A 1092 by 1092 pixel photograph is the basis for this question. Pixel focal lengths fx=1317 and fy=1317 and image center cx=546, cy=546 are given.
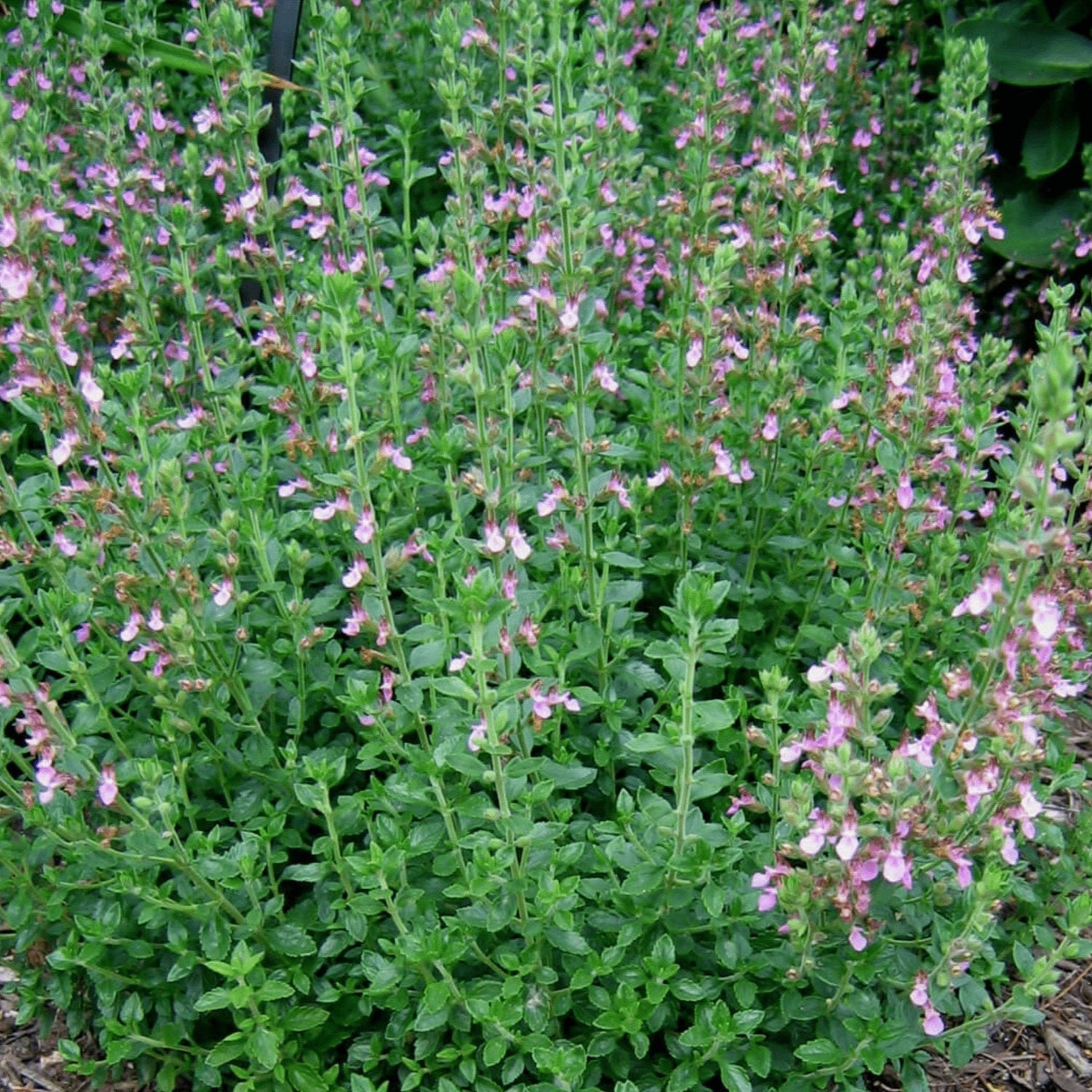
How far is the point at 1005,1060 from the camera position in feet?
10.5

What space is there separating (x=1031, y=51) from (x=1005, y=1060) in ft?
12.0

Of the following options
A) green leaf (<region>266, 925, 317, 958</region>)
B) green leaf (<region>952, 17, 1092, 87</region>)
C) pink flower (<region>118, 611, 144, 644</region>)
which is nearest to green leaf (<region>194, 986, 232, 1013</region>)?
green leaf (<region>266, 925, 317, 958</region>)

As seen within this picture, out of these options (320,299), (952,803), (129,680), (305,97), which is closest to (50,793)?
(129,680)

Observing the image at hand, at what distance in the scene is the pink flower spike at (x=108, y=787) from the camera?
2.69 m

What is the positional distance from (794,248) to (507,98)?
77cm

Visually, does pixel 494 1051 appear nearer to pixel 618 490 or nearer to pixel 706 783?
pixel 706 783

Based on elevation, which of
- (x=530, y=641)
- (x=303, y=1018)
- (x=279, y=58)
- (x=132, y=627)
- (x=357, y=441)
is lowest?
(x=303, y=1018)

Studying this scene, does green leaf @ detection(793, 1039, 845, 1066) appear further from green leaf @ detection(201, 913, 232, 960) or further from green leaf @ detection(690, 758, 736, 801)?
green leaf @ detection(201, 913, 232, 960)

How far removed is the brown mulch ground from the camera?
3.14 metres

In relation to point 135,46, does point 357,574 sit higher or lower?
lower

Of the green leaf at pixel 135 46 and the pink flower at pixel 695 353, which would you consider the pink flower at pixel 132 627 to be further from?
the green leaf at pixel 135 46

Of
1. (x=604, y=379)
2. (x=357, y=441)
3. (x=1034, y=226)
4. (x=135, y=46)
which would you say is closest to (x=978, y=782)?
(x=604, y=379)

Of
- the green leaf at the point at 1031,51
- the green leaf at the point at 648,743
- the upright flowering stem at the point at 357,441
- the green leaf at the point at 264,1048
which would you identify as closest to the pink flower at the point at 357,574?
the upright flowering stem at the point at 357,441

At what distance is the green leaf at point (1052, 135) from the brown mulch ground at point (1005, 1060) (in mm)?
3089
